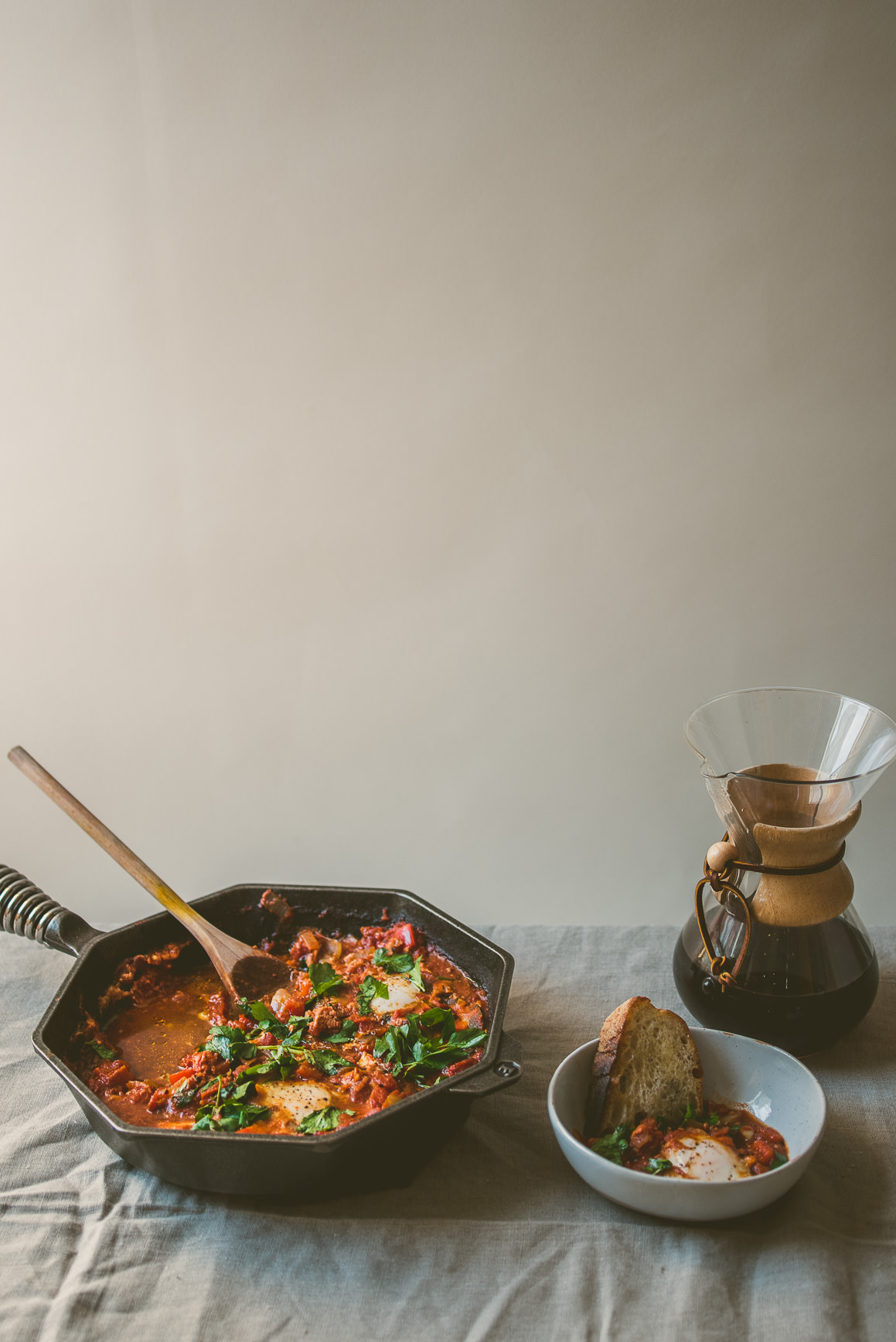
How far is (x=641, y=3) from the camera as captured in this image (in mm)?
1437

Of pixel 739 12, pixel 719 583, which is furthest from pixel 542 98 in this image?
pixel 719 583

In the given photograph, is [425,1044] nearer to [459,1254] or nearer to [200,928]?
[459,1254]

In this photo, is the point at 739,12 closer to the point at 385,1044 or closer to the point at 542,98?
the point at 542,98

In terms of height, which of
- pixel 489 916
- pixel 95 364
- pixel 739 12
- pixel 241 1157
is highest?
pixel 95 364

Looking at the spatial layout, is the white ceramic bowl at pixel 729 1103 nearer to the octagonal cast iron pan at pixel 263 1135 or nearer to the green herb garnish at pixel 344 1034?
the octagonal cast iron pan at pixel 263 1135

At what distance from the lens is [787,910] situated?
1241 millimetres

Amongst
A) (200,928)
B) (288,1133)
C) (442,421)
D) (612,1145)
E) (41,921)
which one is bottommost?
(612,1145)

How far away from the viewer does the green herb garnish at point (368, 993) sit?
4.45 feet

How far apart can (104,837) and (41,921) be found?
0.15 metres

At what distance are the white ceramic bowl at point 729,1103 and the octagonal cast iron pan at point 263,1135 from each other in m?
0.08

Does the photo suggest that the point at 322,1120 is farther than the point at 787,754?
No

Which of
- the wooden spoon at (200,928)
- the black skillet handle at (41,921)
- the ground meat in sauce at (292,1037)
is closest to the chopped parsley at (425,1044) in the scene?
the ground meat in sauce at (292,1037)

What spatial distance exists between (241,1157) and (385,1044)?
25 cm

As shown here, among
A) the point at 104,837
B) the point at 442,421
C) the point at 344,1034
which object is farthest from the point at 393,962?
the point at 442,421
